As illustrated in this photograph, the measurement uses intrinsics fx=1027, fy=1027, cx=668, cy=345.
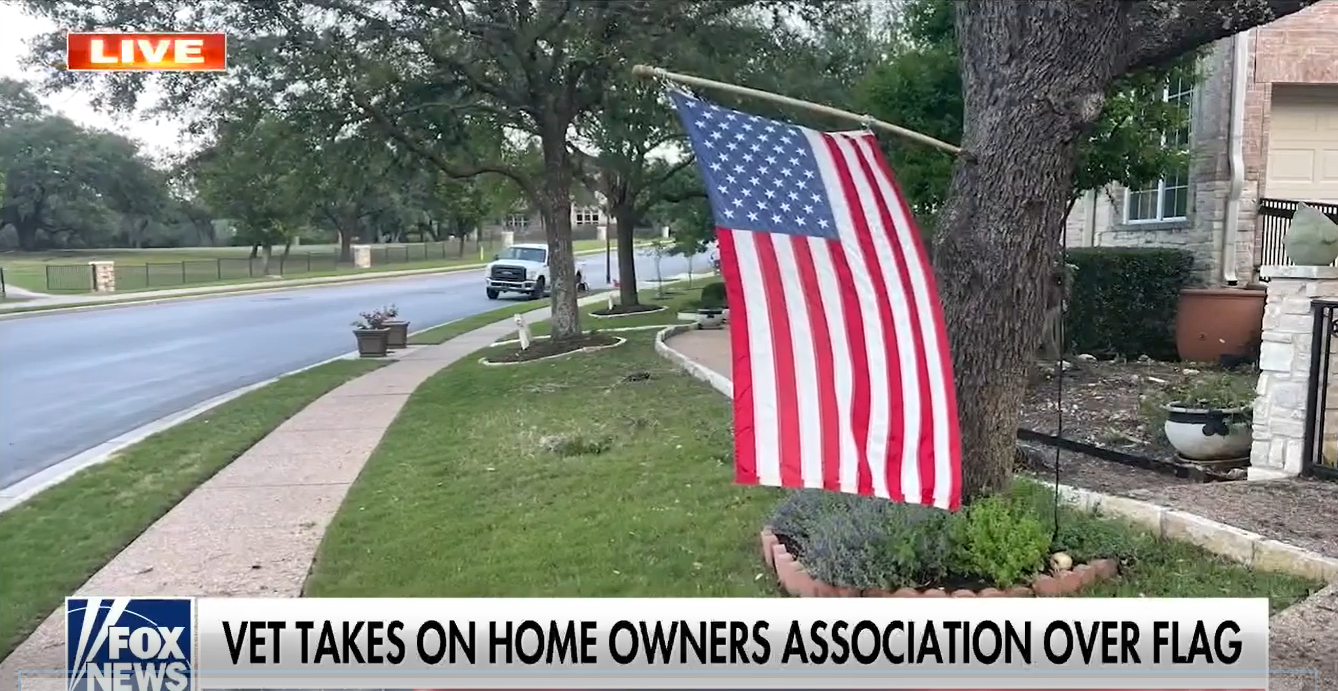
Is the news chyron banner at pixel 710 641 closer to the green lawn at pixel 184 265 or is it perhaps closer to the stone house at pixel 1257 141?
the stone house at pixel 1257 141

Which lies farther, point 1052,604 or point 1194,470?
point 1194,470

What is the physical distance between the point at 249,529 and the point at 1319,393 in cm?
640

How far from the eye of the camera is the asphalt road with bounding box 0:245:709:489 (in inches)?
403

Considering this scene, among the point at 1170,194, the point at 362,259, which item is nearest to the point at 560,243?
the point at 1170,194

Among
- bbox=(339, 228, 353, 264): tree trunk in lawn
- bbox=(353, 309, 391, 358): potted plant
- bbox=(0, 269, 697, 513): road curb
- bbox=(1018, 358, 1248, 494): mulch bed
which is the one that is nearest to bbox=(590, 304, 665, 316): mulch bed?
bbox=(353, 309, 391, 358): potted plant

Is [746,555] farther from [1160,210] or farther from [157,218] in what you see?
[157,218]

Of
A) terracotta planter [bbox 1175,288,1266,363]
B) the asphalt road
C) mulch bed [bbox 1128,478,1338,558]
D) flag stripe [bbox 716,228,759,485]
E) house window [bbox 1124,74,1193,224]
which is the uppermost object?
house window [bbox 1124,74,1193,224]

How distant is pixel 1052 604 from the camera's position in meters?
3.41

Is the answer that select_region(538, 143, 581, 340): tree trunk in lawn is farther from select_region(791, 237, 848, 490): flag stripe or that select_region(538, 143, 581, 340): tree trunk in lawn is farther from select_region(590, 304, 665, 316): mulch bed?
select_region(791, 237, 848, 490): flag stripe

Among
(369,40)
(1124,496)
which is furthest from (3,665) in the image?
(369,40)

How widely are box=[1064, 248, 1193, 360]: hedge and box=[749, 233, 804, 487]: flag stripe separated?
933 centimetres

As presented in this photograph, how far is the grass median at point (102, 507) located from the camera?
503 cm

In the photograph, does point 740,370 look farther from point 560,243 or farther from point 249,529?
point 560,243

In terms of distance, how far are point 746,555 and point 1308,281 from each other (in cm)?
393
